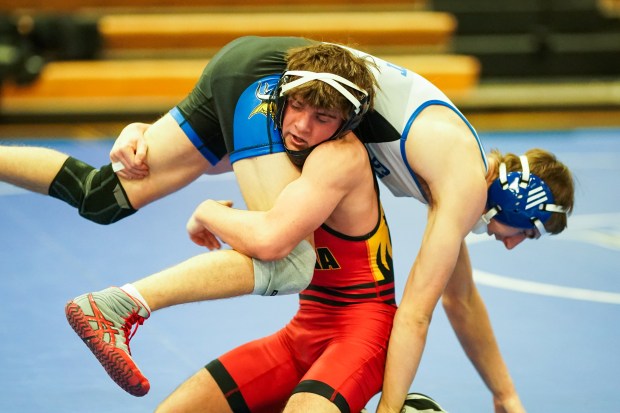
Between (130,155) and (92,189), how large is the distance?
0.21 m

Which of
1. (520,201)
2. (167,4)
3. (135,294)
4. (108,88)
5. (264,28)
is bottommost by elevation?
(108,88)

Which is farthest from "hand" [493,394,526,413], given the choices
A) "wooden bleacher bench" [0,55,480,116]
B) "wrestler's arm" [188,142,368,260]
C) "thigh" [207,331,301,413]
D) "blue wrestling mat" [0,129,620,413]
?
"wooden bleacher bench" [0,55,480,116]

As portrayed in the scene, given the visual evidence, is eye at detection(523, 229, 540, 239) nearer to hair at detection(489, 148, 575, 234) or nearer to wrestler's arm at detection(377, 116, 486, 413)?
hair at detection(489, 148, 575, 234)

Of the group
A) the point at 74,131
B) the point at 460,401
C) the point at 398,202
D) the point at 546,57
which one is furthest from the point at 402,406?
the point at 546,57

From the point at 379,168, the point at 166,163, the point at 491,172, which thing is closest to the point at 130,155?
the point at 166,163

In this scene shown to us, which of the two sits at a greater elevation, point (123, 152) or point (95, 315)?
point (123, 152)

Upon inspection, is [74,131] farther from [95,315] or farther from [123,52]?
[95,315]

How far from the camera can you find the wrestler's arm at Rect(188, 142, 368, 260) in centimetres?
330

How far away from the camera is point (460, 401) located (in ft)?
14.3

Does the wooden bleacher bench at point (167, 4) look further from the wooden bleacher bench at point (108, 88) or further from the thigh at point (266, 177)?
the thigh at point (266, 177)

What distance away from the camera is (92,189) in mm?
3881

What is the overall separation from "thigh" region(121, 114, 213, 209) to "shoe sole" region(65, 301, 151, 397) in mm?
880

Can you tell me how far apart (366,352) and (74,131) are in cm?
677

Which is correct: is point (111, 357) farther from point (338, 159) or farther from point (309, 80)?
point (309, 80)
